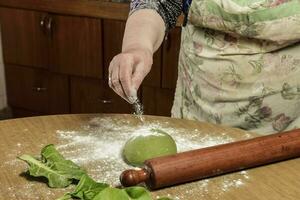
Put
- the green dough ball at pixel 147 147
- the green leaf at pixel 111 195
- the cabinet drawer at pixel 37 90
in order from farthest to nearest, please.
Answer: the cabinet drawer at pixel 37 90 → the green dough ball at pixel 147 147 → the green leaf at pixel 111 195

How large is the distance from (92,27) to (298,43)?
142 centimetres

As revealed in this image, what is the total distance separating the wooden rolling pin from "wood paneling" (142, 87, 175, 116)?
142cm

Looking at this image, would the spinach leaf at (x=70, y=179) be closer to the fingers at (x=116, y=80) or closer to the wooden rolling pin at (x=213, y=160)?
the wooden rolling pin at (x=213, y=160)

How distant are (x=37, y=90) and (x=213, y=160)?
1978 millimetres

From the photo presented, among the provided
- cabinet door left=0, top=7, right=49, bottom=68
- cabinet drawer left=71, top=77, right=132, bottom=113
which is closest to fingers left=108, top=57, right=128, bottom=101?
cabinet drawer left=71, top=77, right=132, bottom=113

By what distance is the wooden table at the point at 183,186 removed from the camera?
2.92 ft

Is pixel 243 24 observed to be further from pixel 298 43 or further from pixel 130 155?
pixel 130 155

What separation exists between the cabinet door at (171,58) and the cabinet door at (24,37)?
667 mm

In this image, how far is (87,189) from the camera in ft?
2.74

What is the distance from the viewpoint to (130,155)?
39.3 inches

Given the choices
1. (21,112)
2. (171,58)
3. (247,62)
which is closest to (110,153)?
(247,62)

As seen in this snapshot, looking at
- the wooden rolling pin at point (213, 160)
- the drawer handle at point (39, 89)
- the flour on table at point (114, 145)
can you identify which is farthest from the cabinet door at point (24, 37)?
the wooden rolling pin at point (213, 160)

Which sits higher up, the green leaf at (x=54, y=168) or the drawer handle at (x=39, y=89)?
the green leaf at (x=54, y=168)

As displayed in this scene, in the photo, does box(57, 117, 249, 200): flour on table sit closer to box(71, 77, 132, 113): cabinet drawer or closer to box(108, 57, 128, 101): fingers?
box(108, 57, 128, 101): fingers
